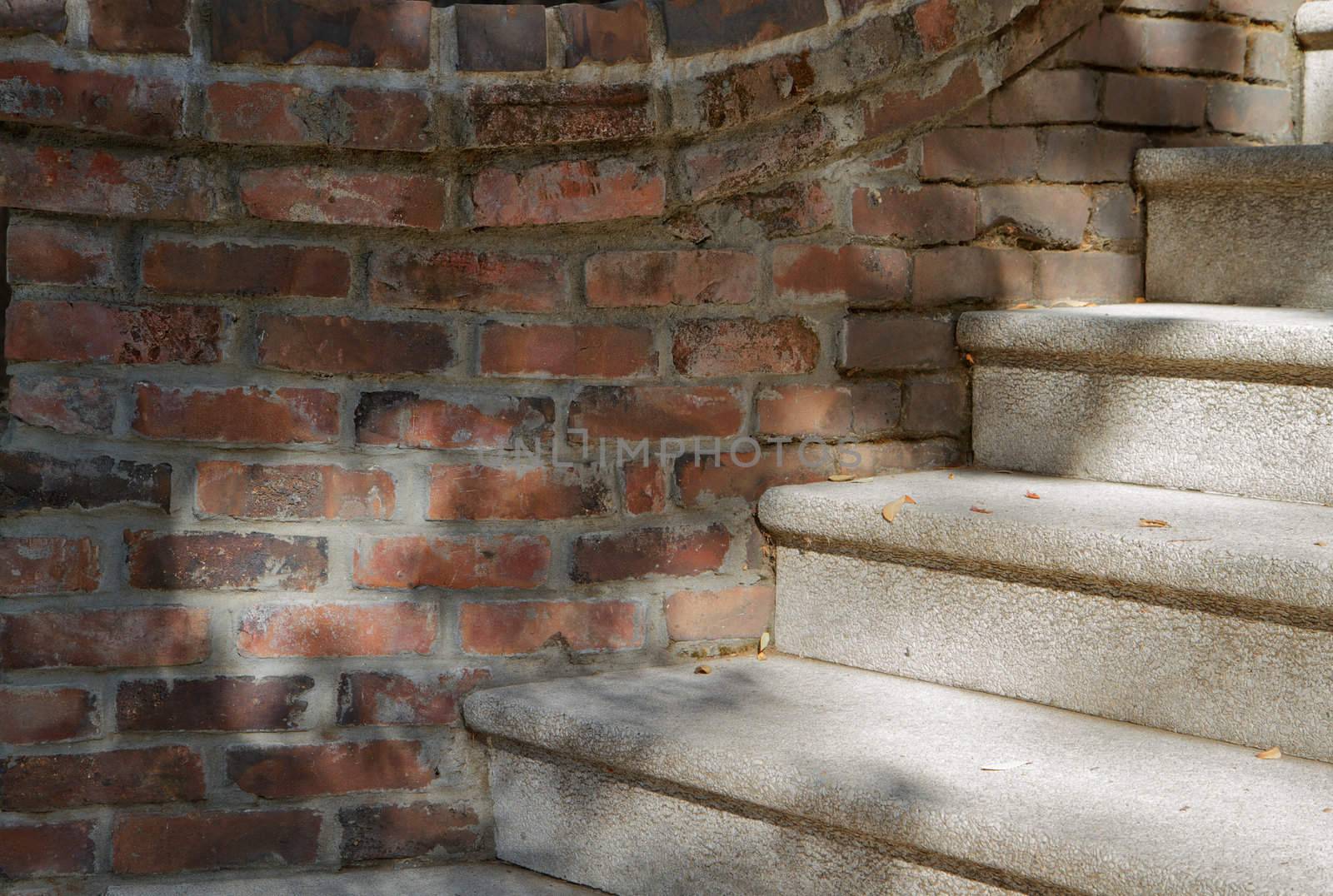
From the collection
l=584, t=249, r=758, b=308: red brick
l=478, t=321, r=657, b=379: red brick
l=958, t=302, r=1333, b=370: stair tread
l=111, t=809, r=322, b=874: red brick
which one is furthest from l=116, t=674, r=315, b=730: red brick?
l=958, t=302, r=1333, b=370: stair tread

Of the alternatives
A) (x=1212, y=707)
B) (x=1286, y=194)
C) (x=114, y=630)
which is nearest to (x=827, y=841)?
(x=1212, y=707)

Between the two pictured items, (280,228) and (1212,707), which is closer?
(1212,707)

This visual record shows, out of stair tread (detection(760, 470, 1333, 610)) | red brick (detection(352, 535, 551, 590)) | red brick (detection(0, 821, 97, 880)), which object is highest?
stair tread (detection(760, 470, 1333, 610))

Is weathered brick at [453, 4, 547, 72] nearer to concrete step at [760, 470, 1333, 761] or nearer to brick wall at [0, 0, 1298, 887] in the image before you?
brick wall at [0, 0, 1298, 887]

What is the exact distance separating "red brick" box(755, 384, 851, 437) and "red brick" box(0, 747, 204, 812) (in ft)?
2.67

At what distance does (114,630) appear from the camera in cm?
149

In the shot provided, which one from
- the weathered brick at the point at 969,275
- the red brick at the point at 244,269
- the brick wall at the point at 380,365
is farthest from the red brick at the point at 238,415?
the weathered brick at the point at 969,275

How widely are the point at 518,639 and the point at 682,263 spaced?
0.51m

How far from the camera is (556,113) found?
4.90ft

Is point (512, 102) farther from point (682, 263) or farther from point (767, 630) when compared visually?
point (767, 630)

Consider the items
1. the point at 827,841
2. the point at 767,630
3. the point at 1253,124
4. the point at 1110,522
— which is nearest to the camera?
the point at 827,841

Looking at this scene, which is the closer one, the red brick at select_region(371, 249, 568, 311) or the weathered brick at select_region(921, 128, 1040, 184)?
the red brick at select_region(371, 249, 568, 311)

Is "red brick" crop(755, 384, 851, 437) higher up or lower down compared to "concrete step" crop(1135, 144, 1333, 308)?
lower down

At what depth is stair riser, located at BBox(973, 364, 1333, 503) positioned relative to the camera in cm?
150
